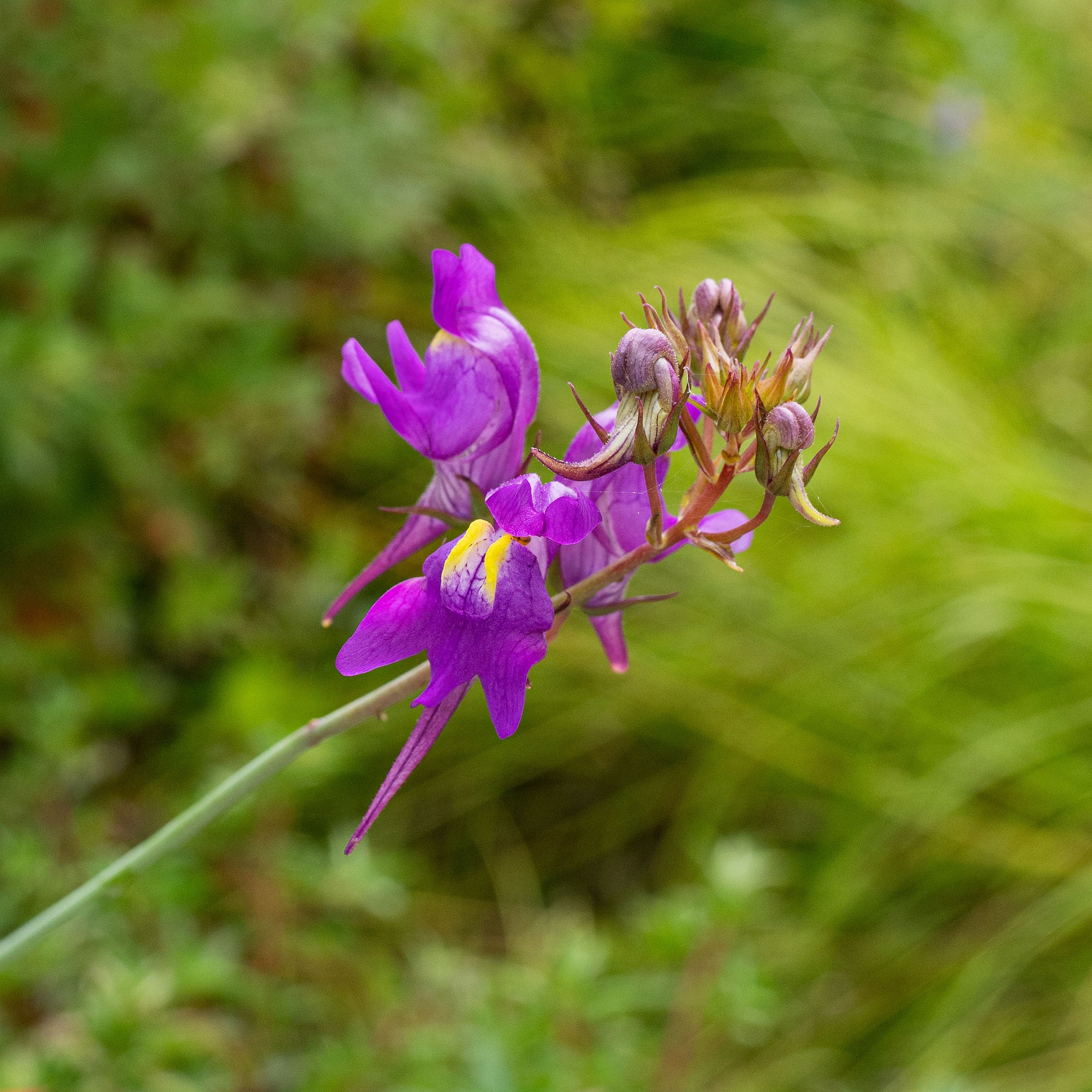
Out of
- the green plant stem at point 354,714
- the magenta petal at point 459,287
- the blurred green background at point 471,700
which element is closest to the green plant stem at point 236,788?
the green plant stem at point 354,714

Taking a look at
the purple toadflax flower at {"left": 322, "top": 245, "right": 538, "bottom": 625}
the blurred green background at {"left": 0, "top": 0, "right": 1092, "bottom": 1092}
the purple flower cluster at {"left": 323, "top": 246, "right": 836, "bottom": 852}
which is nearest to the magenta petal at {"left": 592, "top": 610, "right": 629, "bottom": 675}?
the purple flower cluster at {"left": 323, "top": 246, "right": 836, "bottom": 852}

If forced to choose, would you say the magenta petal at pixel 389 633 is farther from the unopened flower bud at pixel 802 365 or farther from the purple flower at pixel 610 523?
the unopened flower bud at pixel 802 365

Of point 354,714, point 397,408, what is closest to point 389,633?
point 354,714

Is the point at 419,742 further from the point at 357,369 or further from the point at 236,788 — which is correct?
the point at 357,369

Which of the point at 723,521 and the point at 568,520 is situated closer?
the point at 568,520

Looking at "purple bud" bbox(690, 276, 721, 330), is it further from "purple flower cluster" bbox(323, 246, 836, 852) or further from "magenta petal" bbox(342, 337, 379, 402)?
"magenta petal" bbox(342, 337, 379, 402)

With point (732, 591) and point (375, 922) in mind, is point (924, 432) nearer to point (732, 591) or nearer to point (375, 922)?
point (732, 591)

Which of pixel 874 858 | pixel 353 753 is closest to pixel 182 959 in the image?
pixel 353 753
